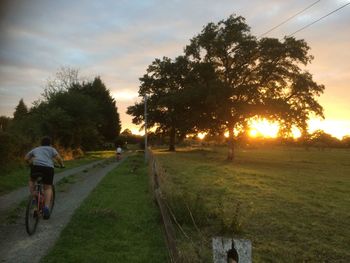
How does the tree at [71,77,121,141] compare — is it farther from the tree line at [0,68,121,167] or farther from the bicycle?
the bicycle

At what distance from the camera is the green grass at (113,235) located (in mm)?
8711

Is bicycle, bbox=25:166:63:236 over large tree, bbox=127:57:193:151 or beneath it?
beneath

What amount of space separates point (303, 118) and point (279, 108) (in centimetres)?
351

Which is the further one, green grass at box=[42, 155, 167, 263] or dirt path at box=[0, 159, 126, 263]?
green grass at box=[42, 155, 167, 263]

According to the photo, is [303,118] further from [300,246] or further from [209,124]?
[300,246]

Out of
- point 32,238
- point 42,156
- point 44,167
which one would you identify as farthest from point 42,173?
point 32,238

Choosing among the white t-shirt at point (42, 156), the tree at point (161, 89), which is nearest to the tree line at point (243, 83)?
the tree at point (161, 89)

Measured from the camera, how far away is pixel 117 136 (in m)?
102

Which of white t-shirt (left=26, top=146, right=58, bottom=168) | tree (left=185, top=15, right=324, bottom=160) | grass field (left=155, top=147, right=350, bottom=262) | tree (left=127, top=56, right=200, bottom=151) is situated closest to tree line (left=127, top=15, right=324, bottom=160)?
tree (left=185, top=15, right=324, bottom=160)

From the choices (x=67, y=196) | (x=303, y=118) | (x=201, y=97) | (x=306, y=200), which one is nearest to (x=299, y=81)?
(x=303, y=118)

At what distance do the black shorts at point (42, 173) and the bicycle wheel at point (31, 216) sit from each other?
77cm

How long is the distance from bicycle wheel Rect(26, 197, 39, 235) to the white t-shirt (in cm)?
110

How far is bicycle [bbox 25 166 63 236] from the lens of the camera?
10.1m

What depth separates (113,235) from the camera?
1045 centimetres
